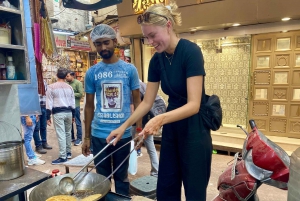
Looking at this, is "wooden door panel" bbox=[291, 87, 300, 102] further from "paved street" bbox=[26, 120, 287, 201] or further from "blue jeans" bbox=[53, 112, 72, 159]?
"blue jeans" bbox=[53, 112, 72, 159]

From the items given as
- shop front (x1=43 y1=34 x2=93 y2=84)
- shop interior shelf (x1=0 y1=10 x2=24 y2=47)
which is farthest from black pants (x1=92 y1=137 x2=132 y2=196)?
shop front (x1=43 y1=34 x2=93 y2=84)

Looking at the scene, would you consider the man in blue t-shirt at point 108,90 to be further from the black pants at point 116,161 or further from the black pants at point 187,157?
the black pants at point 187,157

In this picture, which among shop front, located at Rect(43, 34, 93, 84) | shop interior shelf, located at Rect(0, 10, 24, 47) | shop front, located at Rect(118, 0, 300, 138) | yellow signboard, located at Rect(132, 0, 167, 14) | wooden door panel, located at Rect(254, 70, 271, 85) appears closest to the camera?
shop interior shelf, located at Rect(0, 10, 24, 47)

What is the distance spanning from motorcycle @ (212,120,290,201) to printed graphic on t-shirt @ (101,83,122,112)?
42.1 inches

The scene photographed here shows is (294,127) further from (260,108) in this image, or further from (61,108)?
(61,108)

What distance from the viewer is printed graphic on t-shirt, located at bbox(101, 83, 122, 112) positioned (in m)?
2.06

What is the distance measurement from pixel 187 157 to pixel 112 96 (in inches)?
35.9

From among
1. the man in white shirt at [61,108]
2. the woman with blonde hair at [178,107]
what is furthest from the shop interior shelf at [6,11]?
the man in white shirt at [61,108]

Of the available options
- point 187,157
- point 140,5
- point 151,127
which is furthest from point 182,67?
point 140,5

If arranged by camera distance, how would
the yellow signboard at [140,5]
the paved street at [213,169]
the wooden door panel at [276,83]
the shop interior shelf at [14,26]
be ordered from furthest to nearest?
the yellow signboard at [140,5]
the wooden door panel at [276,83]
the paved street at [213,169]
the shop interior shelf at [14,26]

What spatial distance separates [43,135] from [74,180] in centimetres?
411

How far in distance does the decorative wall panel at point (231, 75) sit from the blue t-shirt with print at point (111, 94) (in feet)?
11.2

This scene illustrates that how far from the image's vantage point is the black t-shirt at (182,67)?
1366 millimetres

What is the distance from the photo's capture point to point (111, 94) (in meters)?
2.07
